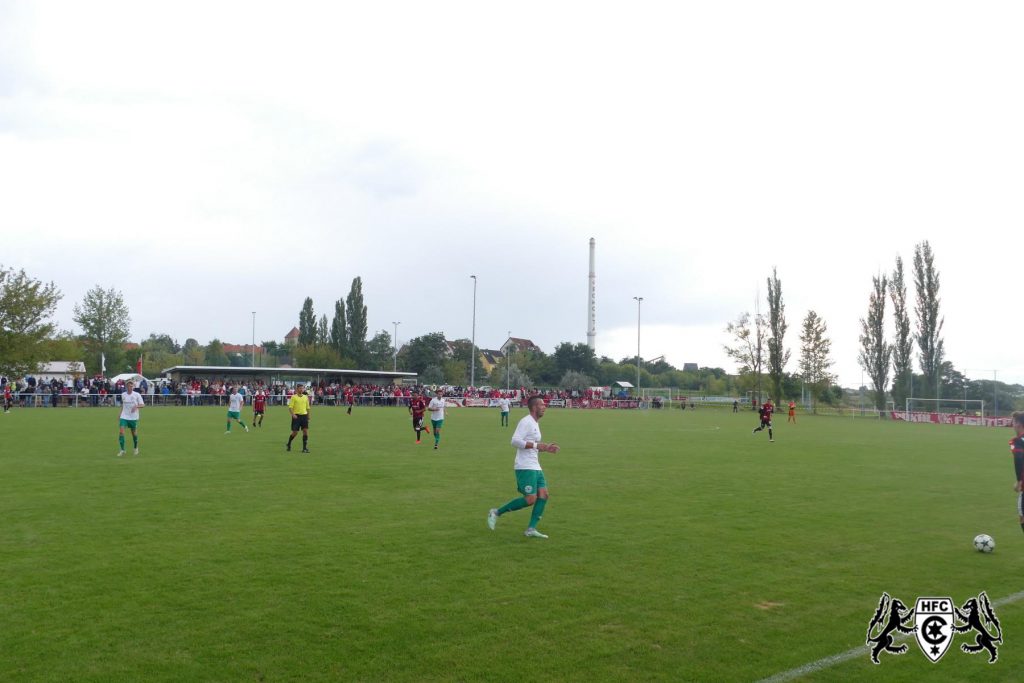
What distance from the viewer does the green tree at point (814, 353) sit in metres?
79.8

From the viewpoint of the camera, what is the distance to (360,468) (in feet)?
58.7

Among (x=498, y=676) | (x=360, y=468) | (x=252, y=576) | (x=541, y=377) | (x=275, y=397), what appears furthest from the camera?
(x=541, y=377)

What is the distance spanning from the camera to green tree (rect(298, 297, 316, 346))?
103 meters

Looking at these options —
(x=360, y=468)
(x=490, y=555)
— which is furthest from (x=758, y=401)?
(x=490, y=555)

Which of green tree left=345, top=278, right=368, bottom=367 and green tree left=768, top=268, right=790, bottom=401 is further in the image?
green tree left=345, top=278, right=368, bottom=367

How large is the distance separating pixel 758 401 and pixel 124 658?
79.4 m

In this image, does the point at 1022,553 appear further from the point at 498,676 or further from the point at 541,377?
the point at 541,377

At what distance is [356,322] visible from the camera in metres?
98.6

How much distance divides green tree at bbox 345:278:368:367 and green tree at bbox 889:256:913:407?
201ft

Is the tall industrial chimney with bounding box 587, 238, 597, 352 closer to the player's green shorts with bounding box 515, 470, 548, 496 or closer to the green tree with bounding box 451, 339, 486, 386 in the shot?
the green tree with bounding box 451, 339, 486, 386

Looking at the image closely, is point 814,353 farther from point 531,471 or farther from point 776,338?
point 531,471

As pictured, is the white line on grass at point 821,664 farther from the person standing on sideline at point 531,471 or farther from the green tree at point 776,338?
the green tree at point 776,338

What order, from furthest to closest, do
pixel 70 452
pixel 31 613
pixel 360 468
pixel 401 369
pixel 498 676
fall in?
pixel 401 369 → pixel 70 452 → pixel 360 468 → pixel 31 613 → pixel 498 676

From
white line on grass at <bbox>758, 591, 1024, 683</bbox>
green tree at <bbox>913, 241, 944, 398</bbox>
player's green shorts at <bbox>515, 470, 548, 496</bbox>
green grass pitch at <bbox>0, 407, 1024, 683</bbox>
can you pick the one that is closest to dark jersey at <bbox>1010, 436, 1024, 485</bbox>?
green grass pitch at <bbox>0, 407, 1024, 683</bbox>
